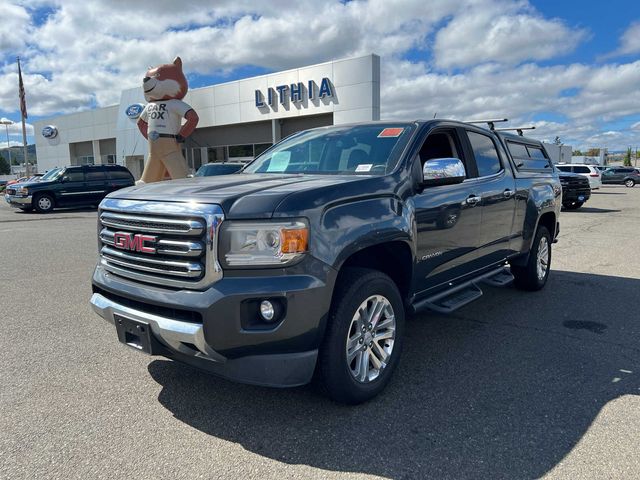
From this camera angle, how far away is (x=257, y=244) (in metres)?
2.64

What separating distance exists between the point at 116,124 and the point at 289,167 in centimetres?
3746

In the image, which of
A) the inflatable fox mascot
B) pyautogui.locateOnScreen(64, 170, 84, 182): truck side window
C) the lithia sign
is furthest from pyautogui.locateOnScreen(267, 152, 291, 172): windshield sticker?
the lithia sign

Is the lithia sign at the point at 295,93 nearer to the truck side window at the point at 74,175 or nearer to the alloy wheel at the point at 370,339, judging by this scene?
the truck side window at the point at 74,175

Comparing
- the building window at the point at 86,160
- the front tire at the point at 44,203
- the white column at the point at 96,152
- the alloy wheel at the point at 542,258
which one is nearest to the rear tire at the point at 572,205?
the alloy wheel at the point at 542,258

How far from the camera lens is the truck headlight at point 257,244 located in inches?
104

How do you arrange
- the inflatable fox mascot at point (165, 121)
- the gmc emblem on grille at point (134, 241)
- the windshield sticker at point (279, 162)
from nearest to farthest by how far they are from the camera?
the gmc emblem on grille at point (134, 241) → the windshield sticker at point (279, 162) → the inflatable fox mascot at point (165, 121)

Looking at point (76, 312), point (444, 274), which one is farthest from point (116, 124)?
point (444, 274)

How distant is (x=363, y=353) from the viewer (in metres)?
3.17

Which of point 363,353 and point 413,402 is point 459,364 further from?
point 363,353

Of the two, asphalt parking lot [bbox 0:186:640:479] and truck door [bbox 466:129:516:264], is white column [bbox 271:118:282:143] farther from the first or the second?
asphalt parking lot [bbox 0:186:640:479]

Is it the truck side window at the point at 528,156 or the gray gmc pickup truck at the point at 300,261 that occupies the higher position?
the truck side window at the point at 528,156

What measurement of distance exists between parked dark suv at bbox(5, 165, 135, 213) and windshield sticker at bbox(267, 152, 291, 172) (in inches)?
652

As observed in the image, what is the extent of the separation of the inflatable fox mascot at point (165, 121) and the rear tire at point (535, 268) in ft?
42.2

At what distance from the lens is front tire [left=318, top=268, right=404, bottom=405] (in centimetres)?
289
